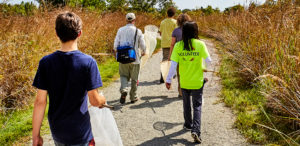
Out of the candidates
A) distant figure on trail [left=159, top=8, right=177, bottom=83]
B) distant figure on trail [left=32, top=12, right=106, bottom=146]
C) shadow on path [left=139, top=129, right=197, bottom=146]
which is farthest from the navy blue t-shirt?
distant figure on trail [left=159, top=8, right=177, bottom=83]

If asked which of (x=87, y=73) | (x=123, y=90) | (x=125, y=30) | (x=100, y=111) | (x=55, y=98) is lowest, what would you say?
(x=123, y=90)

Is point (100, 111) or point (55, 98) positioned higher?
point (55, 98)

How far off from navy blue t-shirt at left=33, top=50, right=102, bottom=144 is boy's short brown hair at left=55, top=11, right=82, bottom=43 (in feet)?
0.41

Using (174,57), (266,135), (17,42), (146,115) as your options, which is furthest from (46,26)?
(266,135)

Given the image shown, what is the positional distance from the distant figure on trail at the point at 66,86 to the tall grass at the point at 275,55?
2214mm

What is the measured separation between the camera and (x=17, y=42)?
217 inches

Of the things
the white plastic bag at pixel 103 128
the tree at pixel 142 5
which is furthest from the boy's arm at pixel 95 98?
the tree at pixel 142 5

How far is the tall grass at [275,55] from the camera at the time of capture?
3705 mm

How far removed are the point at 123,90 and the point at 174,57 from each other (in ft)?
6.14

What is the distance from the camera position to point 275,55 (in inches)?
182

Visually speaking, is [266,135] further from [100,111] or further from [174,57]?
[100,111]

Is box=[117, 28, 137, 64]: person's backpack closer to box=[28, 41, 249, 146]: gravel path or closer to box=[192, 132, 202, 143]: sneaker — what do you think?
box=[28, 41, 249, 146]: gravel path

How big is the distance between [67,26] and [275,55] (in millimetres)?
3960

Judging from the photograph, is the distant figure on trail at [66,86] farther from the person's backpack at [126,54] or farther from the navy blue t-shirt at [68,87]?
the person's backpack at [126,54]
